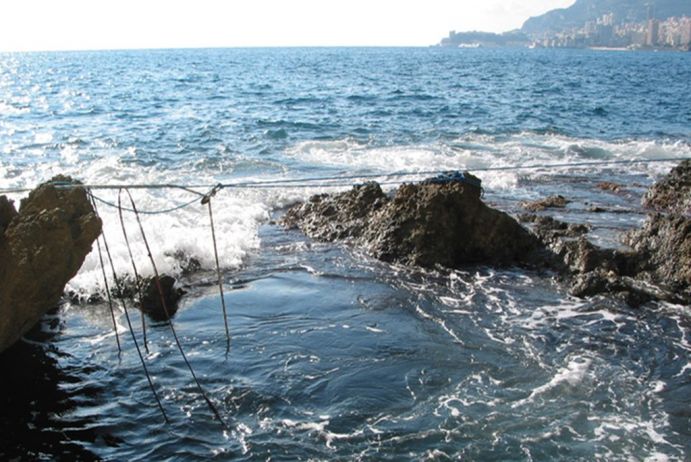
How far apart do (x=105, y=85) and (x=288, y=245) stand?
38.8m

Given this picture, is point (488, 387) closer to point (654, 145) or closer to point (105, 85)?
point (654, 145)

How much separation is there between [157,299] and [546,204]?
26.3ft

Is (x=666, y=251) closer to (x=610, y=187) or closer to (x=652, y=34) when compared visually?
(x=610, y=187)

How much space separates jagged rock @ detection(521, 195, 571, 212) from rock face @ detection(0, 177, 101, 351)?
8.54m

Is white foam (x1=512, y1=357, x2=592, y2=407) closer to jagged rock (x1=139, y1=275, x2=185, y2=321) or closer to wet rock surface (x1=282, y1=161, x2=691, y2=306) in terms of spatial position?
wet rock surface (x1=282, y1=161, x2=691, y2=306)

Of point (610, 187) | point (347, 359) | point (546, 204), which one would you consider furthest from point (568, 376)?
point (610, 187)

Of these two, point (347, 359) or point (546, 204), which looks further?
point (546, 204)

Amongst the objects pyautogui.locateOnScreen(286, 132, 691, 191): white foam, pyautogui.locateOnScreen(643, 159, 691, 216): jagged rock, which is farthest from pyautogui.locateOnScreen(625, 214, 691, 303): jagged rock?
pyautogui.locateOnScreen(286, 132, 691, 191): white foam

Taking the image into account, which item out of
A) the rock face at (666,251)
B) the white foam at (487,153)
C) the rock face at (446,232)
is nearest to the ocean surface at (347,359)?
the rock face at (446,232)

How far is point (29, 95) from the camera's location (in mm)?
39344

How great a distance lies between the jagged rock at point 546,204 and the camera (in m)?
13.0

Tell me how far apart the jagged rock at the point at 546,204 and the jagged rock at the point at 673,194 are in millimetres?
1698

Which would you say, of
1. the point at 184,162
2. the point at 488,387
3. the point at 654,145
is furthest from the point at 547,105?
the point at 488,387

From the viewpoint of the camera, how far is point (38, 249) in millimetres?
6914
